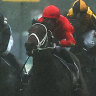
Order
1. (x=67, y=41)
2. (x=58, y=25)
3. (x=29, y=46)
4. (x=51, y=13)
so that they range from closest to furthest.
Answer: (x=29, y=46) < (x=51, y=13) < (x=67, y=41) < (x=58, y=25)

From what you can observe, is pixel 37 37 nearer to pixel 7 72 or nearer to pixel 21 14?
pixel 7 72

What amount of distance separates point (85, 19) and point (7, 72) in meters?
2.14

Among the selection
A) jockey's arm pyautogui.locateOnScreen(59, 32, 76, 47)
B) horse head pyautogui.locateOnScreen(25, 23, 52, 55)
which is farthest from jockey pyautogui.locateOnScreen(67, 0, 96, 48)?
horse head pyautogui.locateOnScreen(25, 23, 52, 55)

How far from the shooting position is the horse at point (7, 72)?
618 cm

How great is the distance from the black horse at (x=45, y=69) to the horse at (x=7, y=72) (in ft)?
2.98

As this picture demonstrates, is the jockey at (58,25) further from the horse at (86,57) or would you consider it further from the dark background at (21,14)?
the dark background at (21,14)

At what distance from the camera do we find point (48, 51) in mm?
5102

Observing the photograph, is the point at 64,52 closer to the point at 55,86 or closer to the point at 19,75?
the point at 55,86

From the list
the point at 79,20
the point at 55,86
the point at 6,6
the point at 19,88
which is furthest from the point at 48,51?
the point at 6,6

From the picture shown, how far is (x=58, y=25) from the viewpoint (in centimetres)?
575

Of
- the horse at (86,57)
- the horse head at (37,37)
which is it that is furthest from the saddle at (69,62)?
the horse at (86,57)

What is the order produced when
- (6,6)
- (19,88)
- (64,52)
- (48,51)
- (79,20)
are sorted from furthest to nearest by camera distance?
(6,6), (79,20), (19,88), (64,52), (48,51)

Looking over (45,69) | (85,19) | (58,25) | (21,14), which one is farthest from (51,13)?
(21,14)

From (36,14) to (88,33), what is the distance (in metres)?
2.86
